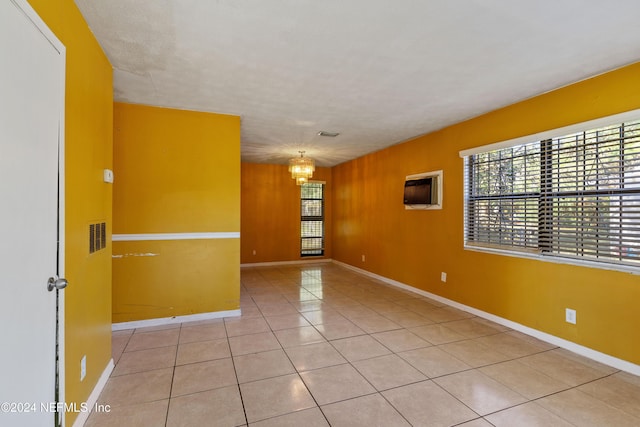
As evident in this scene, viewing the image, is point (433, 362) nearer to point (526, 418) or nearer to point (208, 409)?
point (526, 418)

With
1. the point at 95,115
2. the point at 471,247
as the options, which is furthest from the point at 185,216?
the point at 471,247

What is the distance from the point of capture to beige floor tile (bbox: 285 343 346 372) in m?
2.43

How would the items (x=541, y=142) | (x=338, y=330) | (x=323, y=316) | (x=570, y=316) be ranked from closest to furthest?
(x=570, y=316) < (x=541, y=142) < (x=338, y=330) < (x=323, y=316)

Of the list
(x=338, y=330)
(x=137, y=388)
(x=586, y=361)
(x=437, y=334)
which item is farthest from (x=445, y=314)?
(x=137, y=388)

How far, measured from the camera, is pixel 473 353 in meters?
2.64

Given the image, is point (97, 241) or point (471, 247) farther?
point (471, 247)

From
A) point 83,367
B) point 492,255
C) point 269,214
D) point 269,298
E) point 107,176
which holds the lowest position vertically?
point 269,298

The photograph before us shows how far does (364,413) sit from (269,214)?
5.60m
